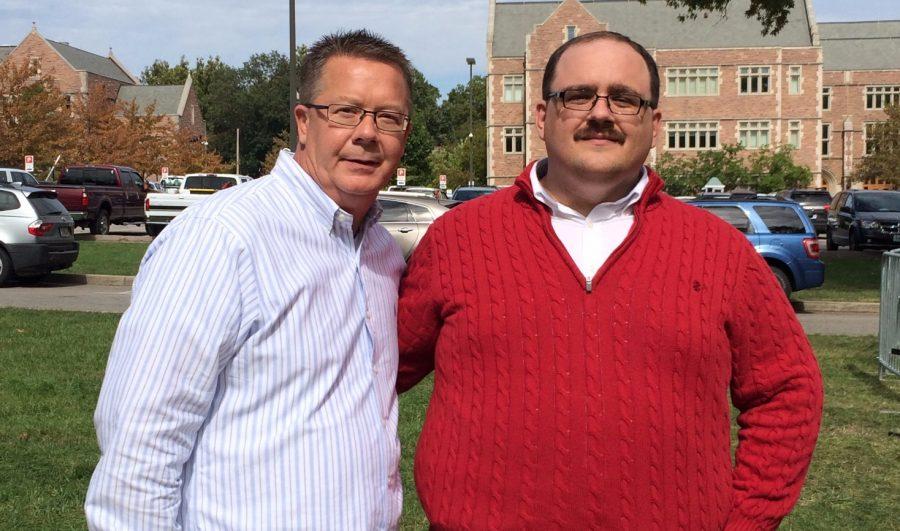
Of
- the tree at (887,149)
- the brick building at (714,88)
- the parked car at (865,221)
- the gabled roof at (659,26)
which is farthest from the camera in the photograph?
the gabled roof at (659,26)

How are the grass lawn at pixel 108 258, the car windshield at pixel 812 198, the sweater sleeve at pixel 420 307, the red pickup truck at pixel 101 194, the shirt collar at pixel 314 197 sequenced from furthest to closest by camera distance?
1. the car windshield at pixel 812 198
2. the red pickup truck at pixel 101 194
3. the grass lawn at pixel 108 258
4. the sweater sleeve at pixel 420 307
5. the shirt collar at pixel 314 197

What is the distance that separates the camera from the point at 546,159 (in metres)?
2.80

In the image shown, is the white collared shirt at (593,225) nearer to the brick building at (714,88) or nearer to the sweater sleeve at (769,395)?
the sweater sleeve at (769,395)

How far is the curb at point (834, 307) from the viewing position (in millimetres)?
15484

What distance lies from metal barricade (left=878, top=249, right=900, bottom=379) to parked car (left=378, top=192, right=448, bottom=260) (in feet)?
28.7

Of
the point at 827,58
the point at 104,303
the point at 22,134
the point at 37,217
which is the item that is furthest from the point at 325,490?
the point at 827,58

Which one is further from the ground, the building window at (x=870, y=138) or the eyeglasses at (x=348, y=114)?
the building window at (x=870, y=138)

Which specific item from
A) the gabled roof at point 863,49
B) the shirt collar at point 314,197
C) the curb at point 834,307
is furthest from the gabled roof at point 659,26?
the shirt collar at point 314,197

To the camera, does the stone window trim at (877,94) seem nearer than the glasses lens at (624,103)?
No

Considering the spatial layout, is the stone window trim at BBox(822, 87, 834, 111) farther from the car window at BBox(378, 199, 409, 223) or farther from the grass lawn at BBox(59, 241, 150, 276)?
the car window at BBox(378, 199, 409, 223)

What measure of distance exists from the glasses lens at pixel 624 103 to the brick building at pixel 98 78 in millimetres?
70577

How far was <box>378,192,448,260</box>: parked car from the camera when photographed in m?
16.8

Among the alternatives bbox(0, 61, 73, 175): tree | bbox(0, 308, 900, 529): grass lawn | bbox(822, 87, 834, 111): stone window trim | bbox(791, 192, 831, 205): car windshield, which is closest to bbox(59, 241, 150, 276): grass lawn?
bbox(0, 308, 900, 529): grass lawn

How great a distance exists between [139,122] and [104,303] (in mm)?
45077
